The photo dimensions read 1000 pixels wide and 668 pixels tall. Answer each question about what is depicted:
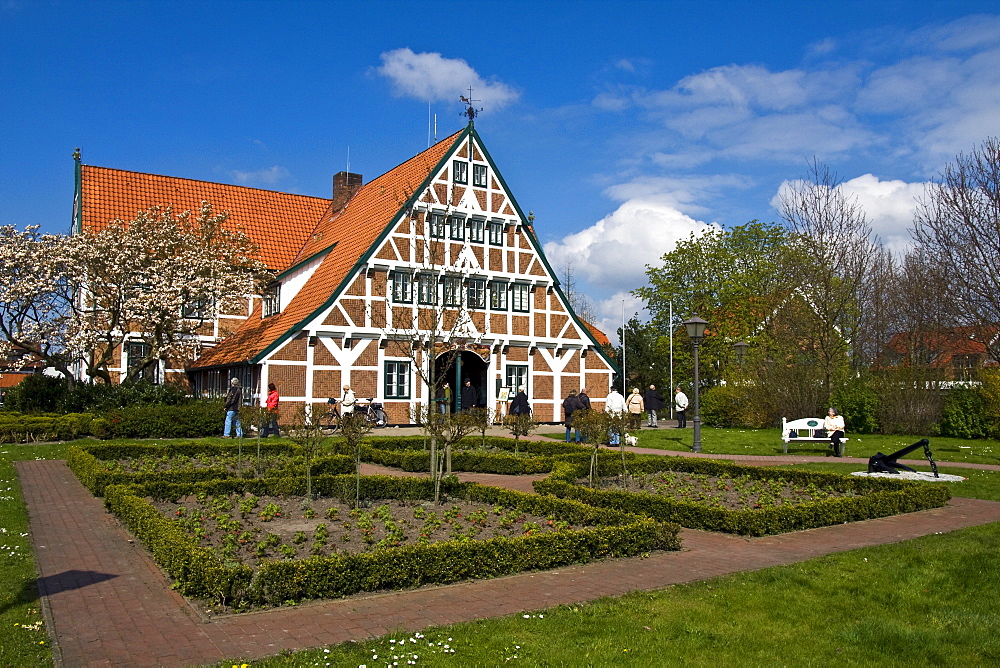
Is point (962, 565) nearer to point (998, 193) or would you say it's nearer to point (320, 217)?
point (998, 193)

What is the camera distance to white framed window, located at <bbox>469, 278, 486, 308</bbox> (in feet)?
103

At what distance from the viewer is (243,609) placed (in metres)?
6.88

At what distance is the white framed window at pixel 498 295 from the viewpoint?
3191cm

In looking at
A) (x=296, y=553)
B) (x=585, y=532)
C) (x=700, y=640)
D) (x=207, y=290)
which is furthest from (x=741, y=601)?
(x=207, y=290)

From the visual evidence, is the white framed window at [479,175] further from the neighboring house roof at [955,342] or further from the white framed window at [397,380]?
the neighboring house roof at [955,342]

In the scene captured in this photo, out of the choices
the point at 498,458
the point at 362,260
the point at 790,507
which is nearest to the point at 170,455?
the point at 498,458

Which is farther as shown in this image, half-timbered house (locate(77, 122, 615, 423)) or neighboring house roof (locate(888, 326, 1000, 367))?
neighboring house roof (locate(888, 326, 1000, 367))

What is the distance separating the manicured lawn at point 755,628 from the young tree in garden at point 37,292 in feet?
87.0

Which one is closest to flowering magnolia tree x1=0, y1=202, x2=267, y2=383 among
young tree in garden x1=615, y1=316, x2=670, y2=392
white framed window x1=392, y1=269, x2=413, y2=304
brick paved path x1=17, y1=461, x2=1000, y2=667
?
white framed window x1=392, y1=269, x2=413, y2=304

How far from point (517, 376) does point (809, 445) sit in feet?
40.5

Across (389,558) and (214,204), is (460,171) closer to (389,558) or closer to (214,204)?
(214,204)

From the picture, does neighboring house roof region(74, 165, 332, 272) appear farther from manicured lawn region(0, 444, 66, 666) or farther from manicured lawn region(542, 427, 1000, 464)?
manicured lawn region(0, 444, 66, 666)

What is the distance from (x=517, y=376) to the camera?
32344mm

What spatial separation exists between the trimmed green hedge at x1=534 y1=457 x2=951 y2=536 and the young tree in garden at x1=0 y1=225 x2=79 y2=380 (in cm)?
2249
